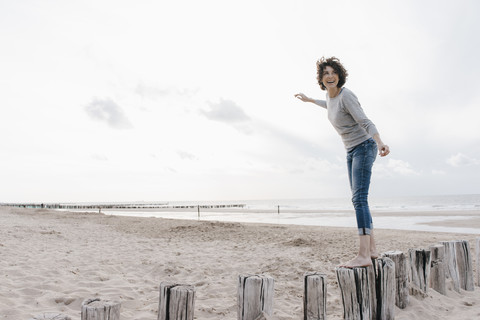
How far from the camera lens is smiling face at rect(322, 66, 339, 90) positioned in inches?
148

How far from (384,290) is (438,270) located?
1626 mm

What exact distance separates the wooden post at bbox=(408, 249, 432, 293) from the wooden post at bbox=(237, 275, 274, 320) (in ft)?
7.94

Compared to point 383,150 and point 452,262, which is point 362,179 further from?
point 452,262

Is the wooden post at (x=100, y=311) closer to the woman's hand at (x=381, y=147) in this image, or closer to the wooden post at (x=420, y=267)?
the woman's hand at (x=381, y=147)

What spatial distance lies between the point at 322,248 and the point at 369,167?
5875 millimetres

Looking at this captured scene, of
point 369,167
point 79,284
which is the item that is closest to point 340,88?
Answer: point 369,167

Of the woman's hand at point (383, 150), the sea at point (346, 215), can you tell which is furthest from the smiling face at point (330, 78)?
the sea at point (346, 215)

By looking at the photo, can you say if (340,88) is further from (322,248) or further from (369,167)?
(322,248)

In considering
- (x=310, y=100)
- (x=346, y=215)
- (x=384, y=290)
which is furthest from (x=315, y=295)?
(x=346, y=215)

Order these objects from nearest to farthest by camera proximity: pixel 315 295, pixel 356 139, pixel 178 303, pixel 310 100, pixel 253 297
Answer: pixel 178 303 → pixel 253 297 → pixel 315 295 → pixel 356 139 → pixel 310 100

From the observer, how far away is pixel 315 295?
8.95 ft

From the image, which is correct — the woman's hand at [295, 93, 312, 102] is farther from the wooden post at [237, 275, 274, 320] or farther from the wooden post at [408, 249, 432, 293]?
the wooden post at [237, 275, 274, 320]

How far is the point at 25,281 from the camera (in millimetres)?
4840

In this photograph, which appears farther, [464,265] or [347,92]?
[464,265]
